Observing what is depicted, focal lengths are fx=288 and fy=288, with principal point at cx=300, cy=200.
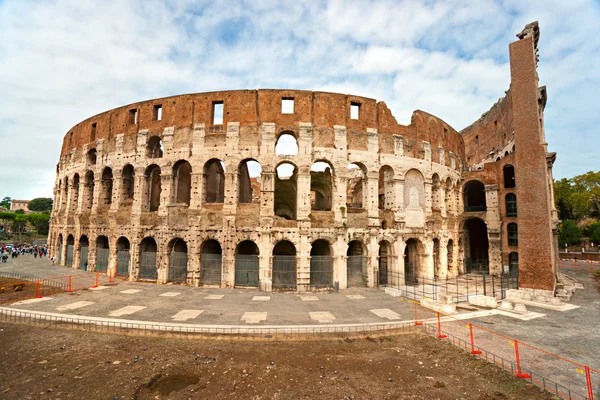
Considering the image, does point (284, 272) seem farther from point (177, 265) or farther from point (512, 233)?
point (512, 233)

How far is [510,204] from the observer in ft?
83.3

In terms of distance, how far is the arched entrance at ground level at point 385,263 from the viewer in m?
21.2

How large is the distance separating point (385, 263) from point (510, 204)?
43.6 feet

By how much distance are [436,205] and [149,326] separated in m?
22.5

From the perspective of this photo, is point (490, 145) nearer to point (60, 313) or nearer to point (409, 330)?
point (409, 330)

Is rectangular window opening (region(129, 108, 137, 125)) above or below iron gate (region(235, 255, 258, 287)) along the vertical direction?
above

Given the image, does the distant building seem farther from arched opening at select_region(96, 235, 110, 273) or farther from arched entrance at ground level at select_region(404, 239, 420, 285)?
arched entrance at ground level at select_region(404, 239, 420, 285)

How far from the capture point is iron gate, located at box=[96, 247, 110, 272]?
22931mm

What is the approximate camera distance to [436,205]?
2462 centimetres

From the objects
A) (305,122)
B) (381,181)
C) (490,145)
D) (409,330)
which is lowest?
(409,330)

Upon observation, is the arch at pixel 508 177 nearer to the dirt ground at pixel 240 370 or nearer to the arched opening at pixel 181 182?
the dirt ground at pixel 240 370

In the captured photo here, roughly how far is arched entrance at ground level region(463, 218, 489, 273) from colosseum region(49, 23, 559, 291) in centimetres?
282

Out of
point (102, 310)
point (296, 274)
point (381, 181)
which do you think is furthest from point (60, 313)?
point (381, 181)

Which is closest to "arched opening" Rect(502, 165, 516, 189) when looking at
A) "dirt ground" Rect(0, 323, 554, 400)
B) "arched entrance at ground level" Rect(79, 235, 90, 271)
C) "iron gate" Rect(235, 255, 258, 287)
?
"dirt ground" Rect(0, 323, 554, 400)
